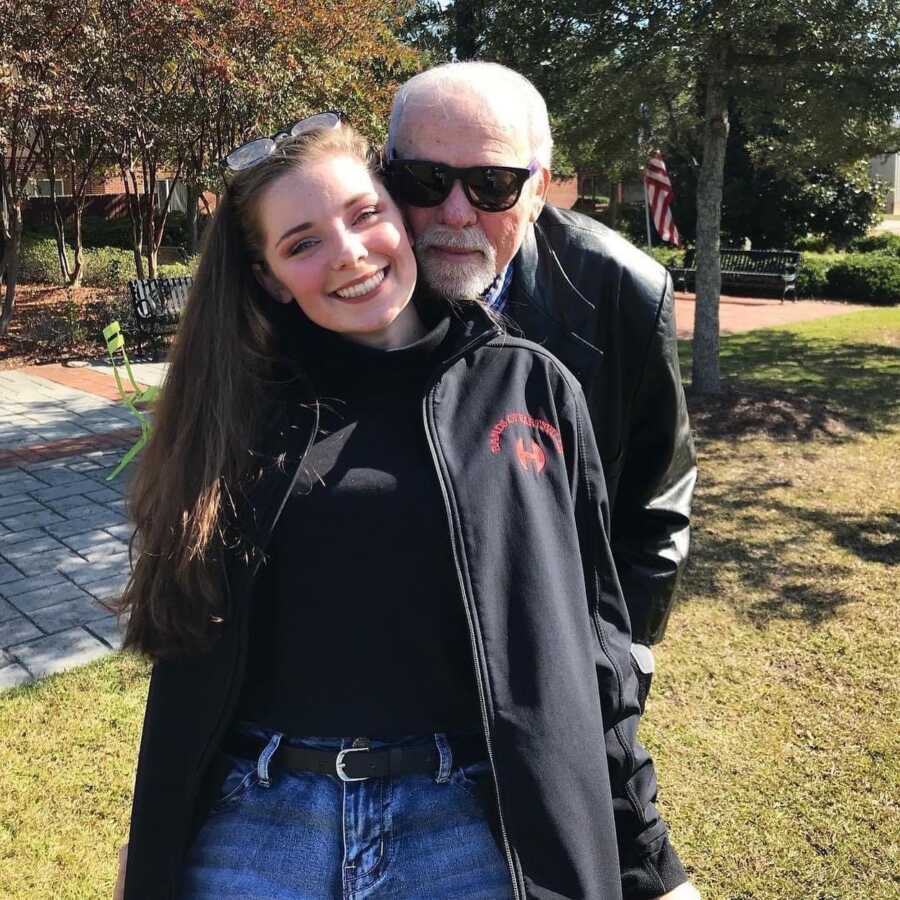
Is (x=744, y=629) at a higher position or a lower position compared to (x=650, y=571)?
lower

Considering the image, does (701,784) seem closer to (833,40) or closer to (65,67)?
(833,40)

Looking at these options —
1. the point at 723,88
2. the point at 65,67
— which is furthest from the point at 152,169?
the point at 723,88

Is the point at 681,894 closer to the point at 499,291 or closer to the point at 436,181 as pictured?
the point at 499,291

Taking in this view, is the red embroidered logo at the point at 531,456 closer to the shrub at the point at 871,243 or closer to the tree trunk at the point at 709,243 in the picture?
the tree trunk at the point at 709,243

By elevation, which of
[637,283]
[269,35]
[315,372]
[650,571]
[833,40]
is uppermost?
[269,35]

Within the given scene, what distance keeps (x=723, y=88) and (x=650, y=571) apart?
24.1 feet

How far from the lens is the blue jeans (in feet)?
4.55

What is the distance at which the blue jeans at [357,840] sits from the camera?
4.55 feet

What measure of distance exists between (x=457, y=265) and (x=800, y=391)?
9.00m

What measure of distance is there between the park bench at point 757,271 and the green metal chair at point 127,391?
12.1m

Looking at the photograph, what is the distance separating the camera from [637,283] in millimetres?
1866

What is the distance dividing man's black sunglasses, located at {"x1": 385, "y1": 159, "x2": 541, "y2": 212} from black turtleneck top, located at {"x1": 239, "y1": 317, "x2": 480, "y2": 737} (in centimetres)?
53

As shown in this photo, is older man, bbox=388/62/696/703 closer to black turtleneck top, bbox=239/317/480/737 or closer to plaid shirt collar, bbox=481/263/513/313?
plaid shirt collar, bbox=481/263/513/313

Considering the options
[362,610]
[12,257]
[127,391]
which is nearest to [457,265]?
[362,610]
